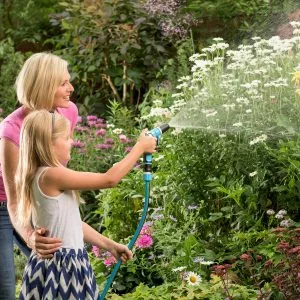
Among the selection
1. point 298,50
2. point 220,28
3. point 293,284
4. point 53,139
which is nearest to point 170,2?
point 220,28

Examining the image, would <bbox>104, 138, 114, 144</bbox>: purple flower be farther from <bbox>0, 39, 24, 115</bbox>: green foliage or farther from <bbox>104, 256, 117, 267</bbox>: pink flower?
<bbox>0, 39, 24, 115</bbox>: green foliage

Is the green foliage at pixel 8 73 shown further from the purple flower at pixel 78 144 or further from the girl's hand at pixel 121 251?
the girl's hand at pixel 121 251

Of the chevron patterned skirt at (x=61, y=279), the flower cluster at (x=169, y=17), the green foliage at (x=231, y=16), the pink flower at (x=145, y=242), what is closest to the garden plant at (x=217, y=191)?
the pink flower at (x=145, y=242)

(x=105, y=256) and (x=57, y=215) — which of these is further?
(x=105, y=256)

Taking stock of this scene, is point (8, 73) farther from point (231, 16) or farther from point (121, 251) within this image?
point (121, 251)

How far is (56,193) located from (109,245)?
33cm

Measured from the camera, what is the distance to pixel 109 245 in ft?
11.7

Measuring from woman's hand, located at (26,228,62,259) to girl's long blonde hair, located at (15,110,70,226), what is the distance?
0.28ft

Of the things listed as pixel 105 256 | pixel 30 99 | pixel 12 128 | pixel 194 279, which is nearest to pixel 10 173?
pixel 12 128

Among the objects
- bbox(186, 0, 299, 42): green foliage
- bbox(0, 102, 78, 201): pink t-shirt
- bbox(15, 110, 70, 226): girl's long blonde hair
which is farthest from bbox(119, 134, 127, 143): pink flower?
bbox(15, 110, 70, 226): girl's long blonde hair

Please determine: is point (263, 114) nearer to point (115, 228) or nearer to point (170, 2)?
point (115, 228)

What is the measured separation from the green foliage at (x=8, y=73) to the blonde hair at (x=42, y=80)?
4.68 metres

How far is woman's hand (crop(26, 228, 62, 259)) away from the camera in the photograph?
11.0ft

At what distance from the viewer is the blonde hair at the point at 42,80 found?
3.65 meters
